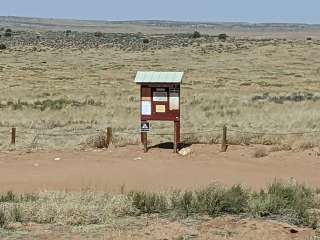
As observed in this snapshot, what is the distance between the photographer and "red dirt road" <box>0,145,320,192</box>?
13.8 m

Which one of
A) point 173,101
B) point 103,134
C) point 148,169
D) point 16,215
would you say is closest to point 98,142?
point 103,134

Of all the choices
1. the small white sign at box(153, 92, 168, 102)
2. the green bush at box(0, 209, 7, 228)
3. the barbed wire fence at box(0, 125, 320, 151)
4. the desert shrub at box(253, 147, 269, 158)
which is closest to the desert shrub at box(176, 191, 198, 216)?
the green bush at box(0, 209, 7, 228)

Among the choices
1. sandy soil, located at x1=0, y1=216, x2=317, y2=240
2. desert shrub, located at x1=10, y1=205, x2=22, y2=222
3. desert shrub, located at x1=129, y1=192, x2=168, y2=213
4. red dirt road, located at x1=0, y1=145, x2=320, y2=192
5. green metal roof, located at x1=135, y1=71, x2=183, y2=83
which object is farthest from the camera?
green metal roof, located at x1=135, y1=71, x2=183, y2=83

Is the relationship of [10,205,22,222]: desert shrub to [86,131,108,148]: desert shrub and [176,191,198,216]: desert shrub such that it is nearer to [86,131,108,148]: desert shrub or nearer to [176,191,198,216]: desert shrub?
[176,191,198,216]: desert shrub

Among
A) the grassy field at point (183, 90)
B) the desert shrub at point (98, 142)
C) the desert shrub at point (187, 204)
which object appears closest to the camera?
the desert shrub at point (187, 204)

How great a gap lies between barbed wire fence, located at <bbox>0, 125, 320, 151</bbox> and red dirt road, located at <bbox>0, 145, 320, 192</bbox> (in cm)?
87

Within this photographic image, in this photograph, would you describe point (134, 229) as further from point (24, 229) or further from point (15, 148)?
point (15, 148)

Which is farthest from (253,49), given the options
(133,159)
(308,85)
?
(133,159)

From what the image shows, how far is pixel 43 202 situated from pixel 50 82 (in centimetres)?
3723

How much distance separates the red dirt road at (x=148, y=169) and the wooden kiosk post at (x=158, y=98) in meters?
0.78

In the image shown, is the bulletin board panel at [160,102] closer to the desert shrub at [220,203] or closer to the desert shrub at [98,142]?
the desert shrub at [98,142]

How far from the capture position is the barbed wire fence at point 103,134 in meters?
18.8

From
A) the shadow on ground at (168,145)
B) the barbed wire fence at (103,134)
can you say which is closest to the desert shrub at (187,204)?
the barbed wire fence at (103,134)

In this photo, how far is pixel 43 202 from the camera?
10.2 metres
